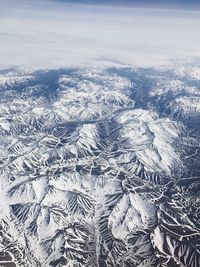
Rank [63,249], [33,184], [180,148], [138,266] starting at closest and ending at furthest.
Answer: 1. [138,266]
2. [63,249]
3. [33,184]
4. [180,148]

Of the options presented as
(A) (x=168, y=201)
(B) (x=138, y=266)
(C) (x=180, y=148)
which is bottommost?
(C) (x=180, y=148)

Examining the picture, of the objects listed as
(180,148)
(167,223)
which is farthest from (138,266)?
(180,148)

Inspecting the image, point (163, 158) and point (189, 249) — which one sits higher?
point (189, 249)

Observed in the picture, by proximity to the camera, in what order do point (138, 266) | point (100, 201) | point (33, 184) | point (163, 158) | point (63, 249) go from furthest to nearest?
point (163, 158) → point (33, 184) → point (100, 201) → point (63, 249) → point (138, 266)

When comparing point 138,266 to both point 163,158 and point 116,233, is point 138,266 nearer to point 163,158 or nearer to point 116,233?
point 116,233

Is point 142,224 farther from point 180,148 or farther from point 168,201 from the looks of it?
point 180,148

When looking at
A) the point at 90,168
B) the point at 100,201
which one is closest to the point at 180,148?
the point at 90,168

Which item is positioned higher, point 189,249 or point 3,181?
point 189,249

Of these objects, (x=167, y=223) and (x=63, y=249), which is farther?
(x=167, y=223)

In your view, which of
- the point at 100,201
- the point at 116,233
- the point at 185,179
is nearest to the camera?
the point at 116,233
